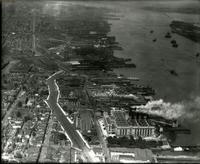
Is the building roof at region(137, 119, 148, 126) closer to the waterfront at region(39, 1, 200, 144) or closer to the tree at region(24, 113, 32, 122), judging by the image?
the waterfront at region(39, 1, 200, 144)

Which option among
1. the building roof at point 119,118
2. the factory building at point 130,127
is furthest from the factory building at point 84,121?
the building roof at point 119,118

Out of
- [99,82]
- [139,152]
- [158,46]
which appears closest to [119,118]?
[139,152]

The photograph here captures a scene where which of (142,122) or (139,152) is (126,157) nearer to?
(139,152)

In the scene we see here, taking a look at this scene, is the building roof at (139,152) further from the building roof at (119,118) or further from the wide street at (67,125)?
the building roof at (119,118)

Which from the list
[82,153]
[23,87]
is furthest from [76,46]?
[82,153]

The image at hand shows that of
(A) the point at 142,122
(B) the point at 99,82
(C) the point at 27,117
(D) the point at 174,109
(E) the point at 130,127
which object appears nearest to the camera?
(E) the point at 130,127

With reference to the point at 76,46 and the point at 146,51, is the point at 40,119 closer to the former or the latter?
the point at 76,46

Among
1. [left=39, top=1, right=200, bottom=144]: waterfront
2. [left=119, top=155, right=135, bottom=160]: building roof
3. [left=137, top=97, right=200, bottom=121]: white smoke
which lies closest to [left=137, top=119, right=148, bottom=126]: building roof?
[left=137, top=97, right=200, bottom=121]: white smoke

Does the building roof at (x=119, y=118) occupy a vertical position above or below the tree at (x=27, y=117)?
above
